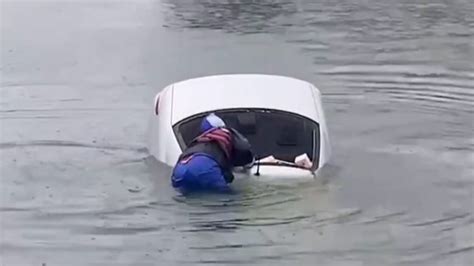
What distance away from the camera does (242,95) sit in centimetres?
1295

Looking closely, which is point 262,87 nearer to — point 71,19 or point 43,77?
point 43,77

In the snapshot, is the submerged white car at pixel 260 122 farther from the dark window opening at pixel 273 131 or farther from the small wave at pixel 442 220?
the small wave at pixel 442 220

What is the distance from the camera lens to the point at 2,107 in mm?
16938

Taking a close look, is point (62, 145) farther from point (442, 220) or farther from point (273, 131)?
point (442, 220)

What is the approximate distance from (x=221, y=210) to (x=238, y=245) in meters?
0.94

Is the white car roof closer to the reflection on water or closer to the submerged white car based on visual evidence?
the submerged white car

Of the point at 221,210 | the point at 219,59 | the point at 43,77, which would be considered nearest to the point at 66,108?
the point at 43,77

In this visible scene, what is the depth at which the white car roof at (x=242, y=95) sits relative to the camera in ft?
41.9

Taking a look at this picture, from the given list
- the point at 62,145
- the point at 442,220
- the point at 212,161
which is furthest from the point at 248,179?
the point at 62,145

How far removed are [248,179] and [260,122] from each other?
909mm

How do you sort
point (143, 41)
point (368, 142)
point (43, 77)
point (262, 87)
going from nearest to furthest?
point (262, 87)
point (368, 142)
point (43, 77)
point (143, 41)

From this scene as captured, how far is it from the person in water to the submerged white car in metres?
0.30

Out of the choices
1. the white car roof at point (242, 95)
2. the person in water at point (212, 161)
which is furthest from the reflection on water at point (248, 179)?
the white car roof at point (242, 95)

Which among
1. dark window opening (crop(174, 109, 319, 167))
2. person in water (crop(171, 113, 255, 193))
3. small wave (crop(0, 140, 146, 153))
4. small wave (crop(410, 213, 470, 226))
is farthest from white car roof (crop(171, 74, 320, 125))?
small wave (crop(410, 213, 470, 226))
